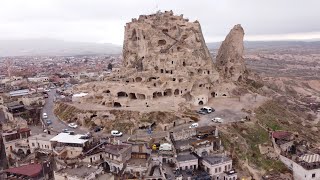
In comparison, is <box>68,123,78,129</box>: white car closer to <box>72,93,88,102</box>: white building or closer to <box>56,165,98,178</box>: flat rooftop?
<box>72,93,88,102</box>: white building

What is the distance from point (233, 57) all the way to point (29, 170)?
67.6 meters

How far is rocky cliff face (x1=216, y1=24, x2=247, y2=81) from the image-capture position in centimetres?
9456

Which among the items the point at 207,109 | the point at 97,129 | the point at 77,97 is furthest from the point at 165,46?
the point at 97,129

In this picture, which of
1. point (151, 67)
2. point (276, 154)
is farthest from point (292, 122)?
point (151, 67)

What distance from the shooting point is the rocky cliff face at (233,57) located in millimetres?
94562

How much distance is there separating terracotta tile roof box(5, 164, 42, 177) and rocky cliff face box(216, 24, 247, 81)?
196 ft

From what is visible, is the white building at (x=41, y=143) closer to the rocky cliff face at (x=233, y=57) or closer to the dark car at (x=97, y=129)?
the dark car at (x=97, y=129)

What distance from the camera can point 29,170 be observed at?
47.0m

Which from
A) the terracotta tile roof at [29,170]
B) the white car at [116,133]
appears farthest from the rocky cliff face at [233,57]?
the terracotta tile roof at [29,170]

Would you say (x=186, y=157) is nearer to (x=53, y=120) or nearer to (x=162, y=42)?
(x=53, y=120)

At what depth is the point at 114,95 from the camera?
73.2m

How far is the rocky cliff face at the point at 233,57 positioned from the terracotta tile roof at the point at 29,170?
59889 millimetres

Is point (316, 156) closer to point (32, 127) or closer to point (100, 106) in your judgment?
point (100, 106)

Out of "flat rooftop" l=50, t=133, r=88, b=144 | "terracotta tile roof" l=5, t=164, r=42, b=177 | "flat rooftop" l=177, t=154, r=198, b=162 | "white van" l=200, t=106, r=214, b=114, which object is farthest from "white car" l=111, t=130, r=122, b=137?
"white van" l=200, t=106, r=214, b=114
